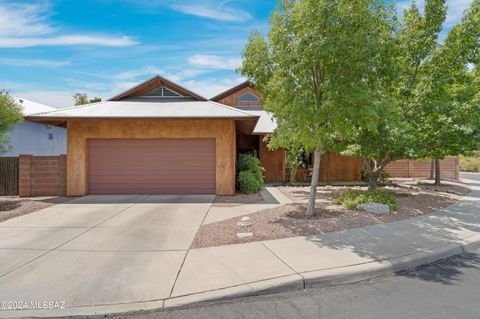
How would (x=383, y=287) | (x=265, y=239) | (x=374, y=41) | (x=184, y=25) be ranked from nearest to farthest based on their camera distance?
(x=383, y=287) < (x=265, y=239) < (x=374, y=41) < (x=184, y=25)

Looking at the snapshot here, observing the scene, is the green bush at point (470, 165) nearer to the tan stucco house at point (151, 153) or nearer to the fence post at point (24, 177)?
the tan stucco house at point (151, 153)

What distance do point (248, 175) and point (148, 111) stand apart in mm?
5132

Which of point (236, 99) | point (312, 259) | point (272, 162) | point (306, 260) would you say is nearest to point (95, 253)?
point (306, 260)

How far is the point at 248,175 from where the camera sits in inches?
523

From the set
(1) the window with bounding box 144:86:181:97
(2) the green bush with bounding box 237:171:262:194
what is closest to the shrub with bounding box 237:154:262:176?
Result: (2) the green bush with bounding box 237:171:262:194

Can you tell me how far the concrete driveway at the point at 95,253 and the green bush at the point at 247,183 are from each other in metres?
3.61

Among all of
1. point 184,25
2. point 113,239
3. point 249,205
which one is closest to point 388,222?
point 249,205

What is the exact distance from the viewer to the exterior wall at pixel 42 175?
40.3 feet

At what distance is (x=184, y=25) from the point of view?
1158 cm

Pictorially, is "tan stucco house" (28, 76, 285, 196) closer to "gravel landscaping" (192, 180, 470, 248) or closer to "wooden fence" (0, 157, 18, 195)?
"wooden fence" (0, 157, 18, 195)

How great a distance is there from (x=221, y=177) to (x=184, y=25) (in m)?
6.26

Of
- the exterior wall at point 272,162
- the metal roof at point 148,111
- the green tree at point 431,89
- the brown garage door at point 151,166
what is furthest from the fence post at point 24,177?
the green tree at point 431,89

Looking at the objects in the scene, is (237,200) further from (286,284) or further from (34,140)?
(34,140)

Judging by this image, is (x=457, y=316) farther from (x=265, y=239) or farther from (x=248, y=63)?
(x=248, y=63)
